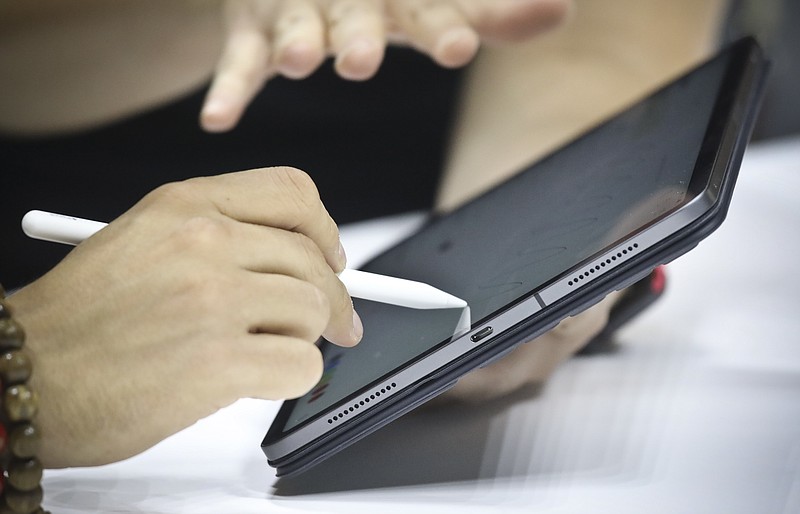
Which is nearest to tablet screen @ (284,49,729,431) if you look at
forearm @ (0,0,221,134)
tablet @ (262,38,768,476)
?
tablet @ (262,38,768,476)

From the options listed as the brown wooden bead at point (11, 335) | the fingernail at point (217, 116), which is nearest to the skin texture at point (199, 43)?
the fingernail at point (217, 116)

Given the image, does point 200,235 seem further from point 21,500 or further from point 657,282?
point 657,282

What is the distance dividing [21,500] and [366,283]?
0.13m

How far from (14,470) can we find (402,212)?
387 millimetres

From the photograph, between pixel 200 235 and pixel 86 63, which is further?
pixel 86 63

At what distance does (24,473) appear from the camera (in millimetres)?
246

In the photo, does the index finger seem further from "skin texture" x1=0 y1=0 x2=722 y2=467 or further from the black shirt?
the black shirt

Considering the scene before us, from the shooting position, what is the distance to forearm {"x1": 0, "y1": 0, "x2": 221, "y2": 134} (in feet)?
1.99

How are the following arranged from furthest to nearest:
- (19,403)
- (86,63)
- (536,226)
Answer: (86,63) < (536,226) < (19,403)

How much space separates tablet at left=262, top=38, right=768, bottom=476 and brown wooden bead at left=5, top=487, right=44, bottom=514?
3.1 inches

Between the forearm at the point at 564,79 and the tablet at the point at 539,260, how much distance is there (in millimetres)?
174

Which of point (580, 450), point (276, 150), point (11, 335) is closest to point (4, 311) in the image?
point (11, 335)

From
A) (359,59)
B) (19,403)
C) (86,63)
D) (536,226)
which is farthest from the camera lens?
(86,63)

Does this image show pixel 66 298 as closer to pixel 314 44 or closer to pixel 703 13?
pixel 314 44
